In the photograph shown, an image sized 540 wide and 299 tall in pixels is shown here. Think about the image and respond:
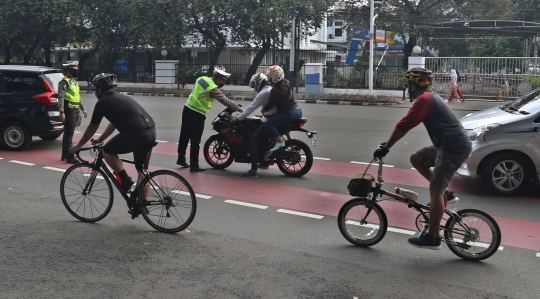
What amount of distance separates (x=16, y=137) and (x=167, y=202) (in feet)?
23.8

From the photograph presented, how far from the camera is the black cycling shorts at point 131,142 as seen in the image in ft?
21.9

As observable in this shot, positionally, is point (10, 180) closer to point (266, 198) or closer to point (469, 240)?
point (266, 198)

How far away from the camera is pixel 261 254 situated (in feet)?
19.9

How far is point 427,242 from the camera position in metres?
5.94

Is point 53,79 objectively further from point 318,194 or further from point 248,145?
point 318,194

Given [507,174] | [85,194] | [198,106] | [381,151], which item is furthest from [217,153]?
[381,151]

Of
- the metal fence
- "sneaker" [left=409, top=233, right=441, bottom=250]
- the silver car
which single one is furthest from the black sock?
the metal fence

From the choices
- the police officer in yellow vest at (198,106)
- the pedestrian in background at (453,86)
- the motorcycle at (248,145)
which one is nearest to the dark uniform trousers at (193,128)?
the police officer in yellow vest at (198,106)

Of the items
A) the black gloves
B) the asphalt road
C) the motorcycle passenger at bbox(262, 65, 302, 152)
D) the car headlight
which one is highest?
the motorcycle passenger at bbox(262, 65, 302, 152)

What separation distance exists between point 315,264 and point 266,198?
9.64ft

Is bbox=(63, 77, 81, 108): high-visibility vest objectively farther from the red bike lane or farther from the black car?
the black car

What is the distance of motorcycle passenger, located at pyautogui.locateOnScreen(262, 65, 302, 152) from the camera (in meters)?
9.77

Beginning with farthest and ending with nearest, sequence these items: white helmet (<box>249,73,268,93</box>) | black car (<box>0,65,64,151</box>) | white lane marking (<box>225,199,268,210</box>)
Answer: black car (<box>0,65,64,151</box>), white helmet (<box>249,73,268,93</box>), white lane marking (<box>225,199,268,210</box>)

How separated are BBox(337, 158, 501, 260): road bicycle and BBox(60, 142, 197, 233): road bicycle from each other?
5.46 ft
